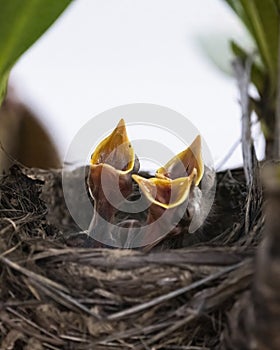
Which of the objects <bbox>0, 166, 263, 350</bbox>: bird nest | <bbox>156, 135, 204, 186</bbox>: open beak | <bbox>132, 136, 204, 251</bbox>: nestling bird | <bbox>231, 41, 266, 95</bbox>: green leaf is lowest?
<bbox>0, 166, 263, 350</bbox>: bird nest

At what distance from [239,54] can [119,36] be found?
1.70ft

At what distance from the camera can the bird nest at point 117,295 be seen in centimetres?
57

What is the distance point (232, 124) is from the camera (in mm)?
1220

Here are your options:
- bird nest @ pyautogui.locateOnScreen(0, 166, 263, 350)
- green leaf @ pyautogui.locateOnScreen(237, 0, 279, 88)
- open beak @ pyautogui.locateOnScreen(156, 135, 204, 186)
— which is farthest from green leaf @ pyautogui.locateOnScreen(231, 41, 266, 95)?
bird nest @ pyautogui.locateOnScreen(0, 166, 263, 350)

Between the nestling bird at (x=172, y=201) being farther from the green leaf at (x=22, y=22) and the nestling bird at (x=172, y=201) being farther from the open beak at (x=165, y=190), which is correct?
the green leaf at (x=22, y=22)

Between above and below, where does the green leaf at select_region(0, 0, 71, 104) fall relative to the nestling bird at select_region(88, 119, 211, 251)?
above

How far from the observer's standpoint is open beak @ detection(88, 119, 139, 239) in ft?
A: 2.35

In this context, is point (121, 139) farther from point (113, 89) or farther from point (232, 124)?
point (113, 89)

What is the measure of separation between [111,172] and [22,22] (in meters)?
0.21

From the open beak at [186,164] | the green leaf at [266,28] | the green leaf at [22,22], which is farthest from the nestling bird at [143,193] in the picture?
the green leaf at [266,28]

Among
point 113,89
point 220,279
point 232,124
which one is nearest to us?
point 220,279

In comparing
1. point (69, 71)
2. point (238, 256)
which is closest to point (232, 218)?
point (238, 256)

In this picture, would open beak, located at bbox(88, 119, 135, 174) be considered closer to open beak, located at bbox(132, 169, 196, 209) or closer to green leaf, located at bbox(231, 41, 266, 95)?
open beak, located at bbox(132, 169, 196, 209)

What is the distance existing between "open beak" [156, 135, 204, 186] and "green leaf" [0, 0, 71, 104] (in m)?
0.22
